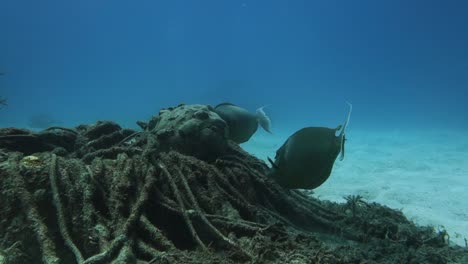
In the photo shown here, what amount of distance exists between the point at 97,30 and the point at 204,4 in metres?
53.1

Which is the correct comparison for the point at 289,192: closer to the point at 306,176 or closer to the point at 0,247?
the point at 306,176

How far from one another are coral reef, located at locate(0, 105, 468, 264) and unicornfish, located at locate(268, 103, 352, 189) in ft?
1.23

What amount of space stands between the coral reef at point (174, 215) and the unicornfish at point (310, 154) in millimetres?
376

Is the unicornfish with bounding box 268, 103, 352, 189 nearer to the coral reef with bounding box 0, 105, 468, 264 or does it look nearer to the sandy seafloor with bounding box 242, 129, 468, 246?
the coral reef with bounding box 0, 105, 468, 264

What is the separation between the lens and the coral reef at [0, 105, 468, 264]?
2652 millimetres

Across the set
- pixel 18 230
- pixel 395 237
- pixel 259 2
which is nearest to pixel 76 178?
pixel 18 230

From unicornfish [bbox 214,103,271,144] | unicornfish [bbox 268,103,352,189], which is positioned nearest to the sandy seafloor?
unicornfish [bbox 214,103,271,144]

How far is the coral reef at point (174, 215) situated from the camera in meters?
2.65

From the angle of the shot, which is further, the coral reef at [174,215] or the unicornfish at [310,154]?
the unicornfish at [310,154]

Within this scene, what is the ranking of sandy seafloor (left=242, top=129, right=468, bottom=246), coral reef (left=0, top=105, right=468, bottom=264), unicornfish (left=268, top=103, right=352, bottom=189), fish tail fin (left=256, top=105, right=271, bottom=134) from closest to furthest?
coral reef (left=0, top=105, right=468, bottom=264)
unicornfish (left=268, top=103, right=352, bottom=189)
sandy seafloor (left=242, top=129, right=468, bottom=246)
fish tail fin (left=256, top=105, right=271, bottom=134)

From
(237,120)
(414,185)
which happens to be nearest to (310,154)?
(237,120)

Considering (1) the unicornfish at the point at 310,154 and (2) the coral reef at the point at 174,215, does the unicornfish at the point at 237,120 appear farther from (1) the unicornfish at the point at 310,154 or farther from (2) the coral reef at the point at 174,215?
(1) the unicornfish at the point at 310,154

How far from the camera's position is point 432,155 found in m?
14.9

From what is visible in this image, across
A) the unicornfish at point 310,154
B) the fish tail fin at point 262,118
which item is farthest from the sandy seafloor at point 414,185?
the unicornfish at point 310,154
